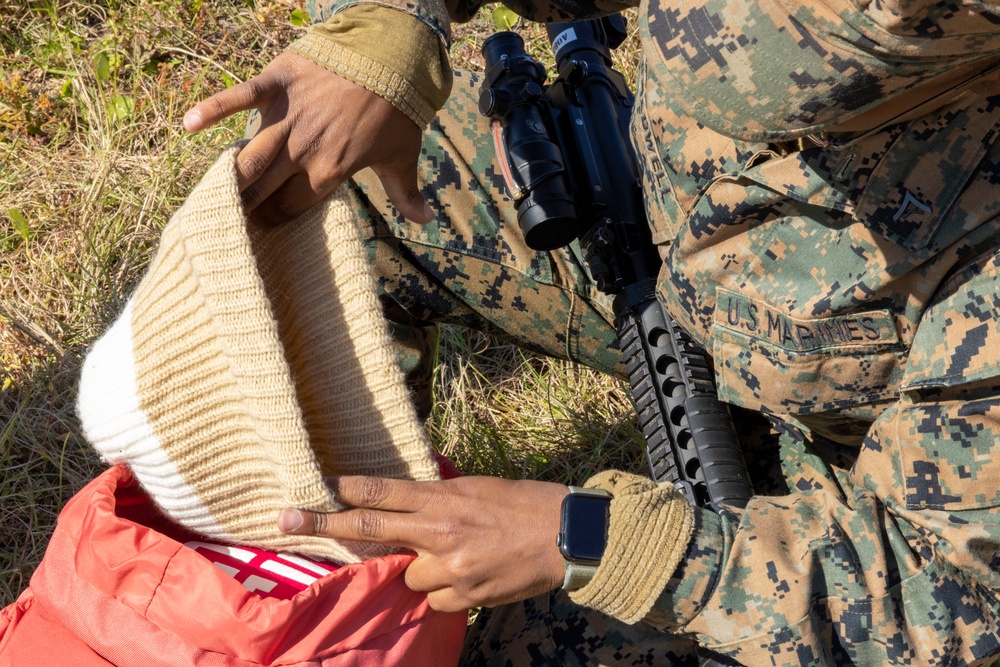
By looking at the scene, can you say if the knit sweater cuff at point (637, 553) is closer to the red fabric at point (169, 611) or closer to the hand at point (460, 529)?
the hand at point (460, 529)

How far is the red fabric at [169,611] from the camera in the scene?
117cm

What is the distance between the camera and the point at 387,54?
149cm

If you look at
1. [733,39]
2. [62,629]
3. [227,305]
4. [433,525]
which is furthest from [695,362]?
[62,629]

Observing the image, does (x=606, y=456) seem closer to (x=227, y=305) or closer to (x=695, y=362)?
(x=695, y=362)

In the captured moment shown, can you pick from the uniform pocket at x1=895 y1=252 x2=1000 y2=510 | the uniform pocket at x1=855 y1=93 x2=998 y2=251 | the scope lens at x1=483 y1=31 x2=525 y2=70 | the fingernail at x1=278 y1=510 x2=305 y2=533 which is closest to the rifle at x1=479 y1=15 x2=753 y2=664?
the scope lens at x1=483 y1=31 x2=525 y2=70

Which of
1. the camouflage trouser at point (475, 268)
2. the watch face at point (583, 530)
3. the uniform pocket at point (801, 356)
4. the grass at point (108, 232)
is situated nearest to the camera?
the watch face at point (583, 530)

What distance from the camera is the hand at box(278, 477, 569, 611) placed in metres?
1.22

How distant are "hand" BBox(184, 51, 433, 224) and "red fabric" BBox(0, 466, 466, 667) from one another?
47 centimetres

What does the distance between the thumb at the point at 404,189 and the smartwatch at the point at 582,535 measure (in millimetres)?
592

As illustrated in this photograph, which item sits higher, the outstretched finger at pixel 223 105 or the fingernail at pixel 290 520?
the outstretched finger at pixel 223 105

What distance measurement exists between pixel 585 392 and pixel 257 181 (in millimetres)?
1411

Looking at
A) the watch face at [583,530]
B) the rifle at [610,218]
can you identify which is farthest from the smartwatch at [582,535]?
the rifle at [610,218]

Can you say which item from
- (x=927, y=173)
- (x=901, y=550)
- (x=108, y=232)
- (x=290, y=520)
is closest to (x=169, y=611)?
(x=290, y=520)

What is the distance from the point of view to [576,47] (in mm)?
1965
